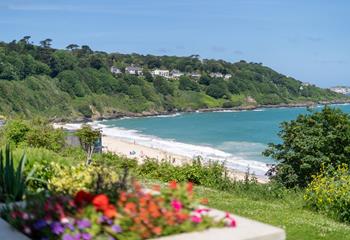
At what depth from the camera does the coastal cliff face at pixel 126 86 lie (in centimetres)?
10244

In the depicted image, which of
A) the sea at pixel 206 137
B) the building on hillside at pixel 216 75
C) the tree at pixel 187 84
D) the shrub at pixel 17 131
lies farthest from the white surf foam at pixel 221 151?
the building on hillside at pixel 216 75

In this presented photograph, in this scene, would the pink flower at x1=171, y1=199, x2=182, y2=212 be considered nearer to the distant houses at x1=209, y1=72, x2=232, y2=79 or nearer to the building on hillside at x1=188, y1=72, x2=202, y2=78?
the building on hillside at x1=188, y1=72, x2=202, y2=78

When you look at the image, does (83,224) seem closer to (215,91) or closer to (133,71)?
(215,91)

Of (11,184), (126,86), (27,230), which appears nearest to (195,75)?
(126,86)

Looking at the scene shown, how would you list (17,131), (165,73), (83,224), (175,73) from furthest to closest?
(175,73)
(165,73)
(17,131)
(83,224)

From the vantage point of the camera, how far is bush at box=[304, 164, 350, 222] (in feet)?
28.6

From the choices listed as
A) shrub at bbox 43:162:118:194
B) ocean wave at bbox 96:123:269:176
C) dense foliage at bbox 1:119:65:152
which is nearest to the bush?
shrub at bbox 43:162:118:194

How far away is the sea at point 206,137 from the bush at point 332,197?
21.7 metres

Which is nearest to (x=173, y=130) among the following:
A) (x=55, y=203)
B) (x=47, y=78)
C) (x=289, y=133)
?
(x=47, y=78)

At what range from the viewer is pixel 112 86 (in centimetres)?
12069

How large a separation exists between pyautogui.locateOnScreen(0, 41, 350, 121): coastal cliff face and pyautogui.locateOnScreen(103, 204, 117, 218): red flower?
77.4m

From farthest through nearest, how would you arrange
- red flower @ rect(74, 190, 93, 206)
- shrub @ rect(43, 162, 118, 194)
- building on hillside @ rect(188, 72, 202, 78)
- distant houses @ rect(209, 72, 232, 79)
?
distant houses @ rect(209, 72, 232, 79) → building on hillside @ rect(188, 72, 202, 78) → shrub @ rect(43, 162, 118, 194) → red flower @ rect(74, 190, 93, 206)

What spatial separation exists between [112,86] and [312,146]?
105 m

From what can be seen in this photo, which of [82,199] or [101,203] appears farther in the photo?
[82,199]
